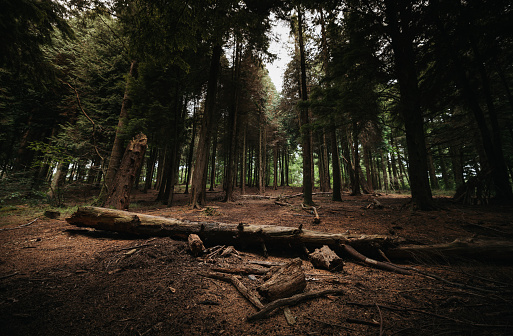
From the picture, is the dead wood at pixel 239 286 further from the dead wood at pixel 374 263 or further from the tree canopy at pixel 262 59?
the tree canopy at pixel 262 59

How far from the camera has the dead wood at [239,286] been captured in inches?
82.0

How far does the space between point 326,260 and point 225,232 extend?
6.76 ft

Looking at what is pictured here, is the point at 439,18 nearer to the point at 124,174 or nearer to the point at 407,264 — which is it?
the point at 407,264

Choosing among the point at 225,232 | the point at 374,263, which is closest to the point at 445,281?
the point at 374,263

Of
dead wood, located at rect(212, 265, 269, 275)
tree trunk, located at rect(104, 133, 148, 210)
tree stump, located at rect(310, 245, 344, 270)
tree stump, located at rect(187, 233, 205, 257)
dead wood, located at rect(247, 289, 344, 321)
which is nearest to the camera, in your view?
dead wood, located at rect(247, 289, 344, 321)

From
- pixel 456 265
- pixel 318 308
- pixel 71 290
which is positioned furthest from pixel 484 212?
pixel 71 290

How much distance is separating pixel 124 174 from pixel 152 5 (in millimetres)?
5350

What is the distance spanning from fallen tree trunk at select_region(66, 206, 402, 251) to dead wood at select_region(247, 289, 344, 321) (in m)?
1.29

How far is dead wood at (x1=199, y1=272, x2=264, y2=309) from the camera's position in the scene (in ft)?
6.83

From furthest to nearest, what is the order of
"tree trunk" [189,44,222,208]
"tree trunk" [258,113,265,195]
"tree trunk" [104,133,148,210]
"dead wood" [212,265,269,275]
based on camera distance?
"tree trunk" [258,113,265,195] < "tree trunk" [189,44,222,208] < "tree trunk" [104,133,148,210] < "dead wood" [212,265,269,275]

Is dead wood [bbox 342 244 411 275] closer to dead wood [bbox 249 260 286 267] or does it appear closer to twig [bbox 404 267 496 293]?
twig [bbox 404 267 496 293]

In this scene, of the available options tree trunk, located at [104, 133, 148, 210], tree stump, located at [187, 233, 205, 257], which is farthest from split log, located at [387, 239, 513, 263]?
tree trunk, located at [104, 133, 148, 210]

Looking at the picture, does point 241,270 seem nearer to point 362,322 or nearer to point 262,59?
point 362,322

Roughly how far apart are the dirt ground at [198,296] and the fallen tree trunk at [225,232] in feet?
0.95
